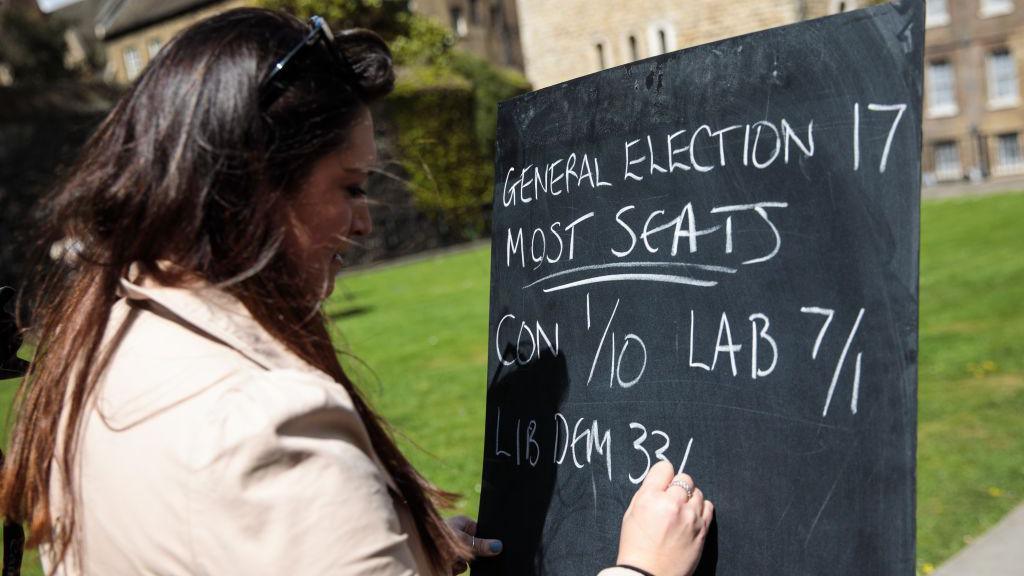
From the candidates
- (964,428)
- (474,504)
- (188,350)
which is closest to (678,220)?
(188,350)

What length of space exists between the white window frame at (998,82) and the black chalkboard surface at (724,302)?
107 ft

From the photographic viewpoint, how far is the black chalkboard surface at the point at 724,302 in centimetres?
147

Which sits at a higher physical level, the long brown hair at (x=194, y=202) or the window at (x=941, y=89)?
the window at (x=941, y=89)

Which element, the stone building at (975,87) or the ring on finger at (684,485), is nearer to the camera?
the ring on finger at (684,485)

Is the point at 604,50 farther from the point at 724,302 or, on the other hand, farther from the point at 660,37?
the point at 724,302

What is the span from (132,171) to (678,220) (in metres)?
0.96

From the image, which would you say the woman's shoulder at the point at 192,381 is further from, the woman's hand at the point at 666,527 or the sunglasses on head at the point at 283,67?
the woman's hand at the point at 666,527

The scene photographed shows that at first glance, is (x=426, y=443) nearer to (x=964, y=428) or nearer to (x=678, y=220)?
(x=964, y=428)

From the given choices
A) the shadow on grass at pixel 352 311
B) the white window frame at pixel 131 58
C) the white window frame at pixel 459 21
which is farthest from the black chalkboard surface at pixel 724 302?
the white window frame at pixel 131 58

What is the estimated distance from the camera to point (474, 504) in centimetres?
523

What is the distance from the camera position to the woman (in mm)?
1158

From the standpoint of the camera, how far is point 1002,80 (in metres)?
31.1

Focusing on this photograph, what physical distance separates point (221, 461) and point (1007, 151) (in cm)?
3409

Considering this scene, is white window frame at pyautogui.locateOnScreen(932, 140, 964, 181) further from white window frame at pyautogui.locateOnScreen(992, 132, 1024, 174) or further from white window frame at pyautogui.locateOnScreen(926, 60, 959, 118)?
white window frame at pyautogui.locateOnScreen(992, 132, 1024, 174)
